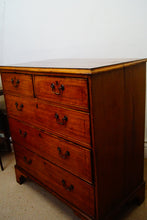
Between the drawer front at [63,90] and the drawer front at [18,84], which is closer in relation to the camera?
the drawer front at [63,90]

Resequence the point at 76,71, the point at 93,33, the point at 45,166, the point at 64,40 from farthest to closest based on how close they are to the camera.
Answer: the point at 64,40
the point at 93,33
the point at 45,166
the point at 76,71

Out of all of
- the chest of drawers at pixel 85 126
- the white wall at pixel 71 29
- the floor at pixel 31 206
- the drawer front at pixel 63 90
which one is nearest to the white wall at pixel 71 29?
the white wall at pixel 71 29

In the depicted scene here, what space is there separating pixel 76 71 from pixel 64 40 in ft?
3.55

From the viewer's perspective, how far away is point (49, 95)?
128 centimetres

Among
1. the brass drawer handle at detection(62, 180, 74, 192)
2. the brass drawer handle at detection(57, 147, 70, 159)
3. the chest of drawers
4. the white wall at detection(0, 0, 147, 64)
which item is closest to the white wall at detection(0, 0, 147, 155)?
the white wall at detection(0, 0, 147, 64)

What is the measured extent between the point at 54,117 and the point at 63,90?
209 mm

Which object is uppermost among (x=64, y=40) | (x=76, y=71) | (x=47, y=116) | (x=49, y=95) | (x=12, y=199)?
(x=64, y=40)

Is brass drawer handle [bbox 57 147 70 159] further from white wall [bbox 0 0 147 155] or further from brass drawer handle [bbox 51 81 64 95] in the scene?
white wall [bbox 0 0 147 155]

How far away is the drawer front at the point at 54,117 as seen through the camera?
3.78 feet

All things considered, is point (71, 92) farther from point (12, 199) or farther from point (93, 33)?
point (12, 199)

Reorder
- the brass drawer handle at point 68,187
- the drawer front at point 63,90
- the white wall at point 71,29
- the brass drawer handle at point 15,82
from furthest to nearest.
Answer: the white wall at point 71,29, the brass drawer handle at point 15,82, the brass drawer handle at point 68,187, the drawer front at point 63,90

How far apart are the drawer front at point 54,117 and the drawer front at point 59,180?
28cm

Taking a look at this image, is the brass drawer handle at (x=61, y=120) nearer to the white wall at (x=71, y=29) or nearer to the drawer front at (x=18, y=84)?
the drawer front at (x=18, y=84)

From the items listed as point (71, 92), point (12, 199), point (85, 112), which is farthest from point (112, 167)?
point (12, 199)
